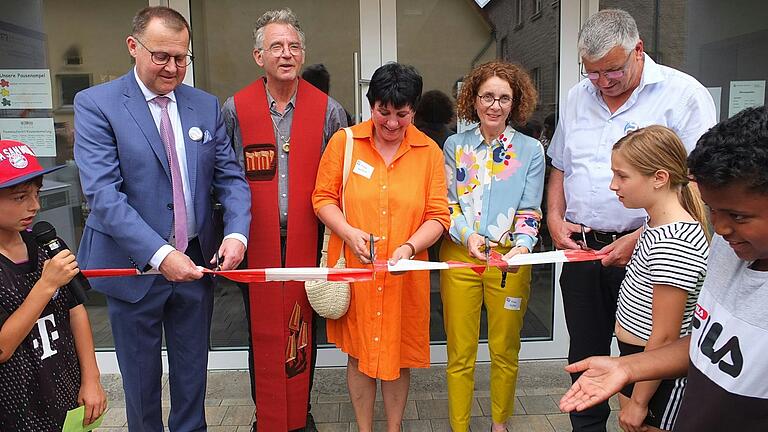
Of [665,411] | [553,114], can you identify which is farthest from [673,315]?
[553,114]

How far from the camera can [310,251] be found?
10.5 feet

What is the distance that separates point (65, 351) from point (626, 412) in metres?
1.99

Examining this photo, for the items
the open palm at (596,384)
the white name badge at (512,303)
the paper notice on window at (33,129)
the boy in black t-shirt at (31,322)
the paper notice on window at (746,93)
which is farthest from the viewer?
the paper notice on window at (746,93)

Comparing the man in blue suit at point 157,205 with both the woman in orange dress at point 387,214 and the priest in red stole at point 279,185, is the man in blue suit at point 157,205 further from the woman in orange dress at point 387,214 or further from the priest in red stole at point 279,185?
the woman in orange dress at point 387,214

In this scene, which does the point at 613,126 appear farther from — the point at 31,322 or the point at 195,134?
the point at 31,322

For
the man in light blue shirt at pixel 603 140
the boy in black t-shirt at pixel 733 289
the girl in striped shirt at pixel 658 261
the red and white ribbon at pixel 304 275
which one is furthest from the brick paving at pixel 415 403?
the boy in black t-shirt at pixel 733 289

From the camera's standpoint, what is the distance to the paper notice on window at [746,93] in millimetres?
4410

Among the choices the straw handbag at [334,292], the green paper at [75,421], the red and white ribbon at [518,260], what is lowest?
the green paper at [75,421]

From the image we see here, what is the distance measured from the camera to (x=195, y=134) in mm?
2732

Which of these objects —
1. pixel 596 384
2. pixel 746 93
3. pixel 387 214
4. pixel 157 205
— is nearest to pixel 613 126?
pixel 387 214

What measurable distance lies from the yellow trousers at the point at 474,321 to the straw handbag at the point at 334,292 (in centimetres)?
61

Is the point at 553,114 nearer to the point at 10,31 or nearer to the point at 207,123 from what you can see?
the point at 207,123

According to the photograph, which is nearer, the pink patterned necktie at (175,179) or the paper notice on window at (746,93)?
the pink patterned necktie at (175,179)

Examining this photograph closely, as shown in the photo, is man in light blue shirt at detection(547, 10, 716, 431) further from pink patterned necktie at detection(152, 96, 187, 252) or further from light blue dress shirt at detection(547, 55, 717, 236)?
pink patterned necktie at detection(152, 96, 187, 252)
